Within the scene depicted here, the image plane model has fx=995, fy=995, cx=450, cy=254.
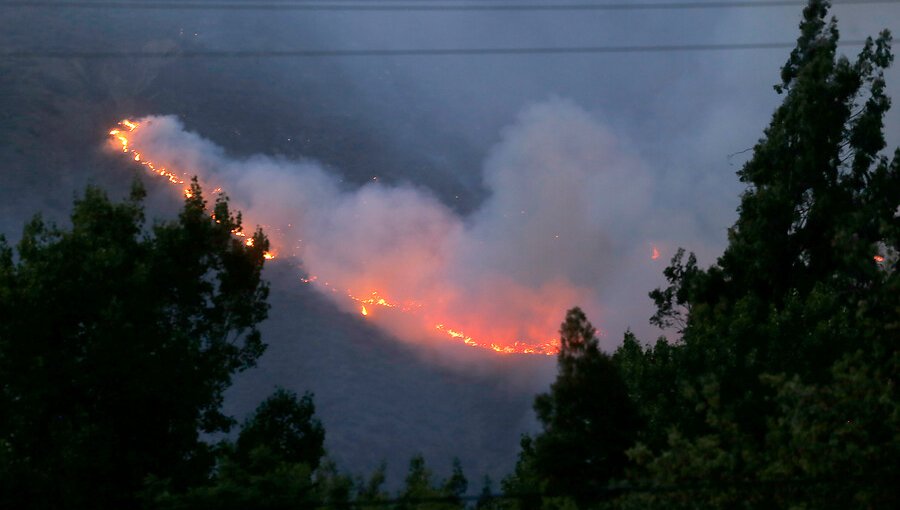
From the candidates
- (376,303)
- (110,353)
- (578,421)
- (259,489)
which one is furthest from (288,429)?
(376,303)

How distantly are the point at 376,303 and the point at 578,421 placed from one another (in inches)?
983

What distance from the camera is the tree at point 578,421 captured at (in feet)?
43.0

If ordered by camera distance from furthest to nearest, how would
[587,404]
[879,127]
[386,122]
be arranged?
[386,122], [879,127], [587,404]

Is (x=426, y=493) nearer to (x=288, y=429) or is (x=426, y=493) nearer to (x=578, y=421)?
(x=578, y=421)

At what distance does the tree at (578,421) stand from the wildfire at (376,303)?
22.2 meters

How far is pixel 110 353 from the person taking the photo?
15.0 m

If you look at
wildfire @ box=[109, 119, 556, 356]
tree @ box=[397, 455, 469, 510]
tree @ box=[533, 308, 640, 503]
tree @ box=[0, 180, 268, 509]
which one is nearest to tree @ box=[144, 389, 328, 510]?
tree @ box=[397, 455, 469, 510]

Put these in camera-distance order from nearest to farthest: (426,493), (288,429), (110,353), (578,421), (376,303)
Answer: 1. (426,493)
2. (578,421)
3. (110,353)
4. (288,429)
5. (376,303)

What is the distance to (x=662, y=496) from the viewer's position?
1158 centimetres

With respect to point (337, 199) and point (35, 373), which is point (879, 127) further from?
point (337, 199)

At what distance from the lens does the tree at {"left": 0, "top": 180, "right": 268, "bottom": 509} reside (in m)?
14.5

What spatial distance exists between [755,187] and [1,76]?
1227 inches

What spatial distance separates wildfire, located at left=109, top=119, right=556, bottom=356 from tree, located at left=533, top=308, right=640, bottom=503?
22164 mm

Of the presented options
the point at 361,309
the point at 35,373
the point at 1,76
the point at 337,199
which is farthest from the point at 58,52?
the point at 35,373
